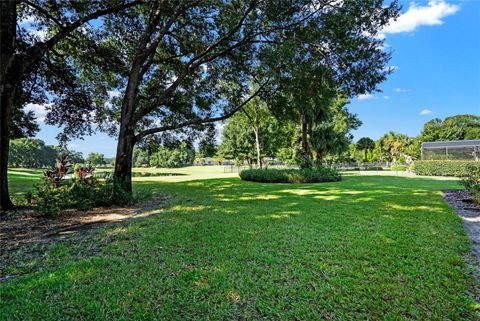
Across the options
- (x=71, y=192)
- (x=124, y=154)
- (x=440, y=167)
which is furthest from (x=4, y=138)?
(x=440, y=167)

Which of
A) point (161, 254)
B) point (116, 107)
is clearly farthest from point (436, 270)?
point (116, 107)

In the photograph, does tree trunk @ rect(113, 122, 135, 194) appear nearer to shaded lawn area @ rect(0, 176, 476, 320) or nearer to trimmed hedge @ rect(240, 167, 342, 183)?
shaded lawn area @ rect(0, 176, 476, 320)

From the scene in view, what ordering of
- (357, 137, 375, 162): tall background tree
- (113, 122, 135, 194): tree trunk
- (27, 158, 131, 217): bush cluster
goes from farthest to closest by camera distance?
(357, 137, 375, 162): tall background tree, (113, 122, 135, 194): tree trunk, (27, 158, 131, 217): bush cluster

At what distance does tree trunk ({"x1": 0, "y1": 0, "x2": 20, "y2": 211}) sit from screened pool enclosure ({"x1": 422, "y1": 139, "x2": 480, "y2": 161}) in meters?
29.8

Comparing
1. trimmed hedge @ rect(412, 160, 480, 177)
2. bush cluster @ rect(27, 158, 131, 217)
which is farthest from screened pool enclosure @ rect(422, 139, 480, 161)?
bush cluster @ rect(27, 158, 131, 217)

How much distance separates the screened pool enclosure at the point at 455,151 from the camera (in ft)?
74.2

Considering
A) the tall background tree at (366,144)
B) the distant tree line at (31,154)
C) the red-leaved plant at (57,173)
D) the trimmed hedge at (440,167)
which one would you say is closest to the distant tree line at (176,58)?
the red-leaved plant at (57,173)

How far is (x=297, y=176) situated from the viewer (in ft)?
50.9

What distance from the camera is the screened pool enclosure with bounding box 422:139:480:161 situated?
74.2 feet

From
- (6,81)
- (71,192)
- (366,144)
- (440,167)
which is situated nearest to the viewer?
(6,81)

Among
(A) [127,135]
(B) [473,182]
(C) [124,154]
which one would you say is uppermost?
(A) [127,135]

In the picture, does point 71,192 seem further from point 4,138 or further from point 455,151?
point 455,151

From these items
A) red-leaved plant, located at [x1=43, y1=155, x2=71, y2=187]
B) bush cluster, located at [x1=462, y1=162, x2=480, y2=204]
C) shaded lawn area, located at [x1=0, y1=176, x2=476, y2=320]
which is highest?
red-leaved plant, located at [x1=43, y1=155, x2=71, y2=187]

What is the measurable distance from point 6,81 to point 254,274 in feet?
27.0
